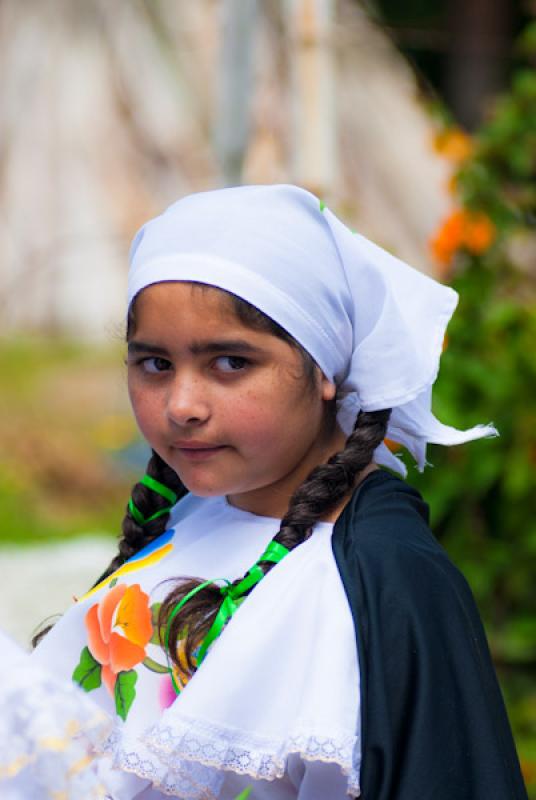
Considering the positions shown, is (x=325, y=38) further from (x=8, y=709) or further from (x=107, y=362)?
(x=107, y=362)

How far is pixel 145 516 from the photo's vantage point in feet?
7.45

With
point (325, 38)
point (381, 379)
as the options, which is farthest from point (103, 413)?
point (381, 379)

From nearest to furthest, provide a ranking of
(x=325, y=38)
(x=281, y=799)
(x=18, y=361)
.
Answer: (x=281, y=799) → (x=325, y=38) → (x=18, y=361)

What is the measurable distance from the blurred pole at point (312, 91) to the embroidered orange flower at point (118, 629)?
2300 millimetres

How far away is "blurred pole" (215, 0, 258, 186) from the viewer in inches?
157

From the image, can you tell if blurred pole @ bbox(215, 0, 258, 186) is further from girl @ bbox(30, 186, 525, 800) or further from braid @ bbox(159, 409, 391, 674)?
braid @ bbox(159, 409, 391, 674)

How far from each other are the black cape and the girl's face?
0.19 metres

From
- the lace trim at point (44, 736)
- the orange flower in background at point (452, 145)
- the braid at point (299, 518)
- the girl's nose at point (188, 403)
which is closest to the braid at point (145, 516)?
the braid at point (299, 518)

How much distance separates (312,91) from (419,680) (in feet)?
9.20

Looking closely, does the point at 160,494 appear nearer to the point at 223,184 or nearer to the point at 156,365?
the point at 156,365

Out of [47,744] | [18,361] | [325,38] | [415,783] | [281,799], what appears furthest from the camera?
[18,361]

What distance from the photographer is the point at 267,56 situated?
7.52 meters

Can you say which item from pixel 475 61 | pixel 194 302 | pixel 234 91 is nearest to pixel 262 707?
pixel 194 302

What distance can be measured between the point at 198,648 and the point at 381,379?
1.64 ft
